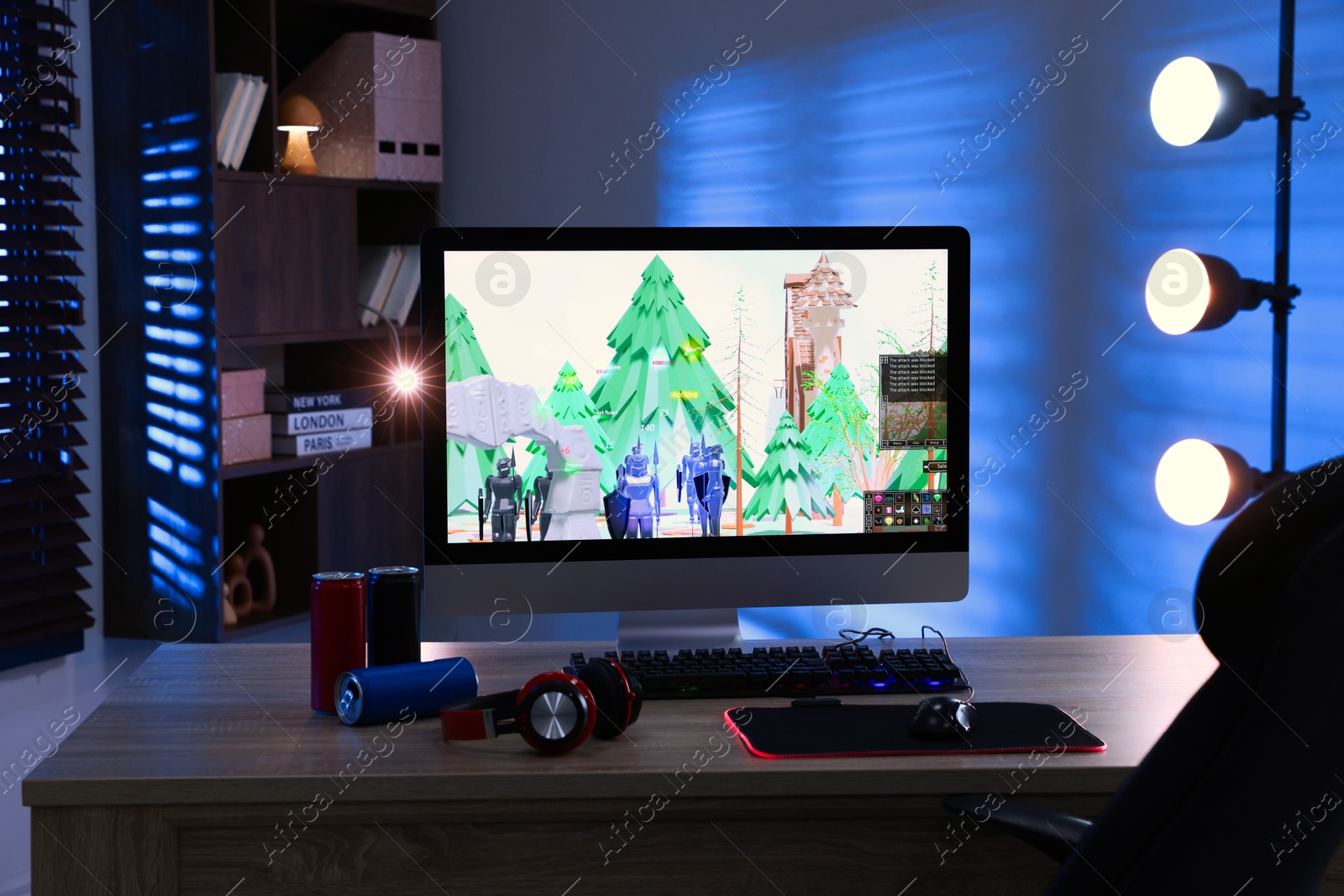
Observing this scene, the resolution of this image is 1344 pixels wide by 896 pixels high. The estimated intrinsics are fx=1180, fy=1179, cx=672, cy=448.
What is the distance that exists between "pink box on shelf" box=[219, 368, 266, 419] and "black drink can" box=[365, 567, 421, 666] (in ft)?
4.72

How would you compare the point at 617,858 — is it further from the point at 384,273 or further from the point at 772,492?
the point at 384,273

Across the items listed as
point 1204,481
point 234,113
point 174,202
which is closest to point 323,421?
point 174,202

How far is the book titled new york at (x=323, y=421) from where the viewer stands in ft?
9.23

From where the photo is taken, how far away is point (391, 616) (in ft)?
4.37

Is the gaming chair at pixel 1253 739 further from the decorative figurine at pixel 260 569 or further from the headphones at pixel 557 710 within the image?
the decorative figurine at pixel 260 569

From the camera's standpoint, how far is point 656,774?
1.11m

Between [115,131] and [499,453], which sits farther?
[115,131]

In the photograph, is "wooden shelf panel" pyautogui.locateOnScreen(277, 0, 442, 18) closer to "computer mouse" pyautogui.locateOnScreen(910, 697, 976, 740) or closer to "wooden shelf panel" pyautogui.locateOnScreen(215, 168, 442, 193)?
"wooden shelf panel" pyautogui.locateOnScreen(215, 168, 442, 193)

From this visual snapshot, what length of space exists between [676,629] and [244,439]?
154cm

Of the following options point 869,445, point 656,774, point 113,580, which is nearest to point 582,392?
point 869,445

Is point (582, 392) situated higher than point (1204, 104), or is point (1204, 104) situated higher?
point (1204, 104)

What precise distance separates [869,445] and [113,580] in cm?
196

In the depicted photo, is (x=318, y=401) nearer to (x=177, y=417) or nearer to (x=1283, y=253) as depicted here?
(x=177, y=417)

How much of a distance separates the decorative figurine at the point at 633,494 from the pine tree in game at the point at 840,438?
20 cm
